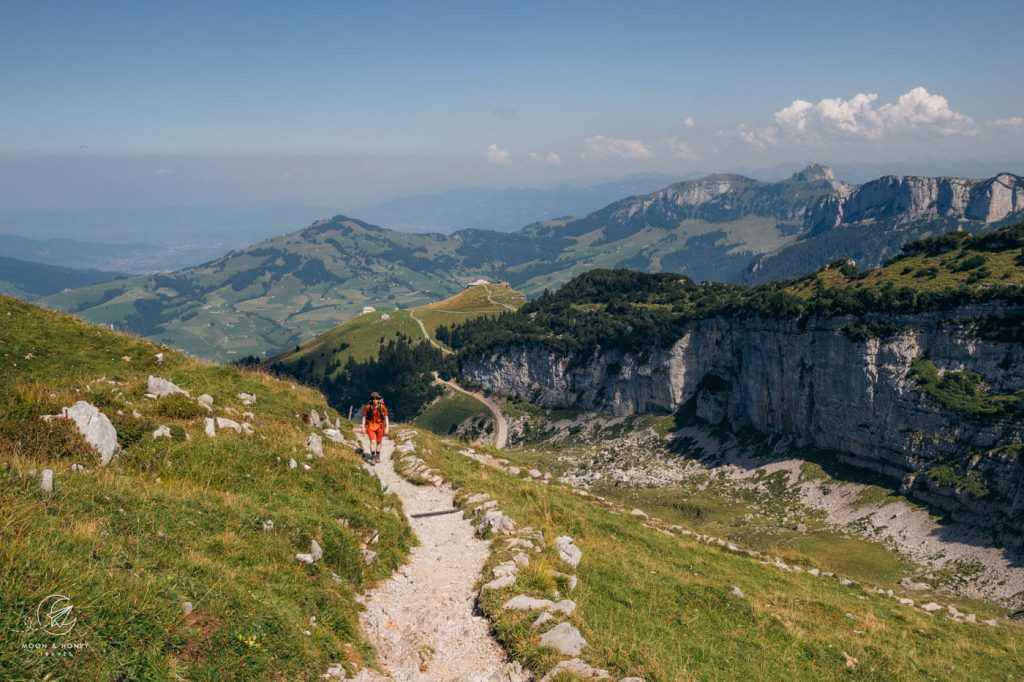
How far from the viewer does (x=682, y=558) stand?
26.1 metres

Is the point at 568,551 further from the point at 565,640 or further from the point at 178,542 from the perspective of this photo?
the point at 178,542

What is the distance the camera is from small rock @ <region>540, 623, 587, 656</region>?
42.4ft

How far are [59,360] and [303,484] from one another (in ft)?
59.0

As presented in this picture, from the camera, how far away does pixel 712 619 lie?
18.5 metres

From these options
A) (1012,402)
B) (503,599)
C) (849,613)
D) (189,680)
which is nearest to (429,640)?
(503,599)

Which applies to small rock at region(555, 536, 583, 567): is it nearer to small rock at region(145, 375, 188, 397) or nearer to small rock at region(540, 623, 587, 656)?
small rock at region(540, 623, 587, 656)

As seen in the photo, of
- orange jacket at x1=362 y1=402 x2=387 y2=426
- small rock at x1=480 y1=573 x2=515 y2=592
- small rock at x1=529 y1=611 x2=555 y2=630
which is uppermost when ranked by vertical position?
orange jacket at x1=362 y1=402 x2=387 y2=426

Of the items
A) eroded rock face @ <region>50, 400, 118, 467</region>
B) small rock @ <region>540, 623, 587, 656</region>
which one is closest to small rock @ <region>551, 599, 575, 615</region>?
small rock @ <region>540, 623, 587, 656</region>

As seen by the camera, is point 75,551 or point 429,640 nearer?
point 75,551

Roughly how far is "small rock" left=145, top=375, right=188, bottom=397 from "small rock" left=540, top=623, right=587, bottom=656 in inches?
701

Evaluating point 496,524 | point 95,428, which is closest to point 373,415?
point 496,524

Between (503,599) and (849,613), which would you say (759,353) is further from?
(503,599)

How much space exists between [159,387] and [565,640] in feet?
63.9

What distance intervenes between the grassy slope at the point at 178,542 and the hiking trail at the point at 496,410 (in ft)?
385
